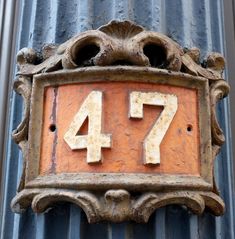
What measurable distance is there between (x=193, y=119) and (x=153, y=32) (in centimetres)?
20

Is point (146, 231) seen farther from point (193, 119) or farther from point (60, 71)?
point (60, 71)

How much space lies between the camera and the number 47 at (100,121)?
83 centimetres

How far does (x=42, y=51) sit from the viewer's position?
3.14 feet

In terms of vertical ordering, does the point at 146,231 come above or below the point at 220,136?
below

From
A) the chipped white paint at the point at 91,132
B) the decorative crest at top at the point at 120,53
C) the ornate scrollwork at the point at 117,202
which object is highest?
the decorative crest at top at the point at 120,53

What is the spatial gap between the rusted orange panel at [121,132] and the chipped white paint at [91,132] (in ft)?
0.04

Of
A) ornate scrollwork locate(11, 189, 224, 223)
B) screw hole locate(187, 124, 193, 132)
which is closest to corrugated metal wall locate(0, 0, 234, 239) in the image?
ornate scrollwork locate(11, 189, 224, 223)

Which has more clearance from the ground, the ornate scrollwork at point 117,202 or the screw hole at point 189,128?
the screw hole at point 189,128

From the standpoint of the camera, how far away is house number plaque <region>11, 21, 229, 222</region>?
2.68 feet

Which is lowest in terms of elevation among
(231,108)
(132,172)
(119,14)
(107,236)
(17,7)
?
(107,236)

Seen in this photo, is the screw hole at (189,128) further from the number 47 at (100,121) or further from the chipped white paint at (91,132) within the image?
the chipped white paint at (91,132)

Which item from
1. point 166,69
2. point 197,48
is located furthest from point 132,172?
point 197,48

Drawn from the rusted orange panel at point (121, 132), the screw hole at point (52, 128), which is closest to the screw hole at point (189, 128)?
the rusted orange panel at point (121, 132)

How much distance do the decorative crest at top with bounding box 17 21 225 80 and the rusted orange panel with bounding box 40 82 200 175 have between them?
0.05 metres
